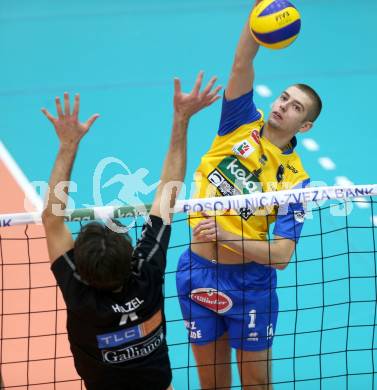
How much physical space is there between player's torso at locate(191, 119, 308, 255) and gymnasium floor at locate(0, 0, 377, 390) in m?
1.46

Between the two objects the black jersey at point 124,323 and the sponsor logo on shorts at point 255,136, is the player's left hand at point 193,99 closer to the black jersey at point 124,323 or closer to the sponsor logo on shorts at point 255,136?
the black jersey at point 124,323

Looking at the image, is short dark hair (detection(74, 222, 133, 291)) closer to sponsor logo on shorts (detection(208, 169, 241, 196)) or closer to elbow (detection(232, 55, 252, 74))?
sponsor logo on shorts (detection(208, 169, 241, 196))

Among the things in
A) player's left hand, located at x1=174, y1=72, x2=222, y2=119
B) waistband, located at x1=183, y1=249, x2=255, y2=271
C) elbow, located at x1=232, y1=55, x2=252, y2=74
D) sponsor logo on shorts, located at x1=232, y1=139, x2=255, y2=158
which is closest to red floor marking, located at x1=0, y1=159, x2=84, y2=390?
waistband, located at x1=183, y1=249, x2=255, y2=271

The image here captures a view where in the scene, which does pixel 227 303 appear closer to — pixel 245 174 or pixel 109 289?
pixel 245 174

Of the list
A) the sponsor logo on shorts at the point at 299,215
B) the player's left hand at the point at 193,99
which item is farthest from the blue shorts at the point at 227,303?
the player's left hand at the point at 193,99

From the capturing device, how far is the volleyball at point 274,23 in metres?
4.33

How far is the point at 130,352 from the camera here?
327cm

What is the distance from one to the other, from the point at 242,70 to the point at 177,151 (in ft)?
3.11

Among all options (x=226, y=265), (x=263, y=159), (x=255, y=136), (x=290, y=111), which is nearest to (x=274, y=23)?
(x=290, y=111)

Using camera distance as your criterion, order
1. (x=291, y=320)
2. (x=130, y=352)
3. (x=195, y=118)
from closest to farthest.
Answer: (x=130, y=352) < (x=291, y=320) < (x=195, y=118)

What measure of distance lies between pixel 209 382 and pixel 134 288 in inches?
65.0

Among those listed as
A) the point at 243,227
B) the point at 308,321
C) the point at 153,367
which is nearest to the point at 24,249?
the point at 308,321

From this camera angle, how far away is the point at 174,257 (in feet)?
22.9

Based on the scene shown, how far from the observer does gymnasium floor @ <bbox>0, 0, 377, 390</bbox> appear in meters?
6.10
